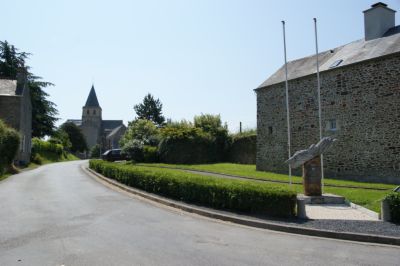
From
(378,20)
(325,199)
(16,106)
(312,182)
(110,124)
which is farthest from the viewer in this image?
(110,124)

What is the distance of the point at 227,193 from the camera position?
11914mm

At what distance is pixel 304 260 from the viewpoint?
6.82 m

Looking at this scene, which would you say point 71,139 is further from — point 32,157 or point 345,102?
point 345,102

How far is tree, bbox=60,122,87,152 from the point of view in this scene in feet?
274

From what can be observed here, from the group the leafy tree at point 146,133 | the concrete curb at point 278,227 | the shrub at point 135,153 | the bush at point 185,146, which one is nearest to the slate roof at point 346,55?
the bush at point 185,146

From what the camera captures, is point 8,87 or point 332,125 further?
Result: point 8,87

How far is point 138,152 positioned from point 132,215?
82.0ft

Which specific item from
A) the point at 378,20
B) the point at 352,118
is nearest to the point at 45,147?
the point at 352,118

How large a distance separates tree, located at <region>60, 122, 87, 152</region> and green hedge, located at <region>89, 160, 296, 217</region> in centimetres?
7175

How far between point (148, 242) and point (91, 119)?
358ft

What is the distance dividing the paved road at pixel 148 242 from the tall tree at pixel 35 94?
142 ft

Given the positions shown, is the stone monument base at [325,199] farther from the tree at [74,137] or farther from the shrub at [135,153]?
the tree at [74,137]

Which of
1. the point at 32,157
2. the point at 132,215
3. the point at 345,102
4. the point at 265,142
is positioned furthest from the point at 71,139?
the point at 132,215

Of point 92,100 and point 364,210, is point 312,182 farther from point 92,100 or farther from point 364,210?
point 92,100
